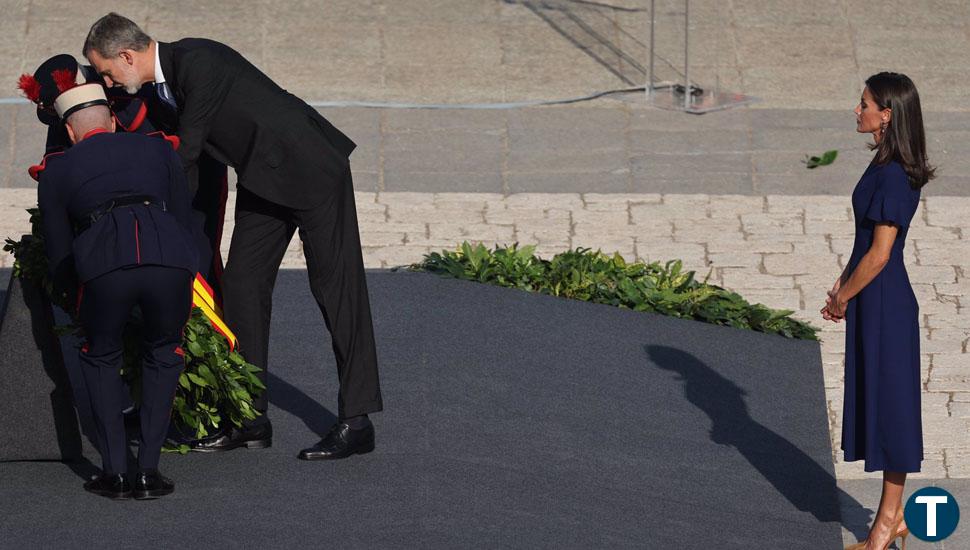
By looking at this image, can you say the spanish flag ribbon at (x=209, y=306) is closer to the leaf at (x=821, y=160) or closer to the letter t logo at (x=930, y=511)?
the letter t logo at (x=930, y=511)

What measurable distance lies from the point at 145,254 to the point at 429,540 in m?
1.40

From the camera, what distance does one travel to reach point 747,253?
384 inches

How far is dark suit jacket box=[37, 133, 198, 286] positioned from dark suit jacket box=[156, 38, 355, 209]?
13.4 inches

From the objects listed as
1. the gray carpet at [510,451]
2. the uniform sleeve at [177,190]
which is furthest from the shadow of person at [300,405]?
the uniform sleeve at [177,190]

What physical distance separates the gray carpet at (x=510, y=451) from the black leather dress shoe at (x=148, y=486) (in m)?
0.04

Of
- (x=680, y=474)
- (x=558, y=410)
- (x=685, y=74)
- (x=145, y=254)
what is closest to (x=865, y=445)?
(x=680, y=474)

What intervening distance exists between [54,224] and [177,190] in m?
0.43

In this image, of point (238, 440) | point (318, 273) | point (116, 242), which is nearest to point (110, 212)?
Result: point (116, 242)

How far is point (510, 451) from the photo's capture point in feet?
21.8

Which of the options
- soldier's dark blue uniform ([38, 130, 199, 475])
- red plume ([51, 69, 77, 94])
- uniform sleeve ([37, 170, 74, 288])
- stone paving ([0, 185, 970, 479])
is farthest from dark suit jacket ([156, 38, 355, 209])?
stone paving ([0, 185, 970, 479])

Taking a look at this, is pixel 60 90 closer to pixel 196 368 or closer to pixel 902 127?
pixel 196 368

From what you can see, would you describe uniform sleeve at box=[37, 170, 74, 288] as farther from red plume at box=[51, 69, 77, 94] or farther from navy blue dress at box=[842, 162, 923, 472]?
navy blue dress at box=[842, 162, 923, 472]

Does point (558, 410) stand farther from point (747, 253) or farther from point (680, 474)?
point (747, 253)

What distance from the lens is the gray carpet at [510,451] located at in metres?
5.93
